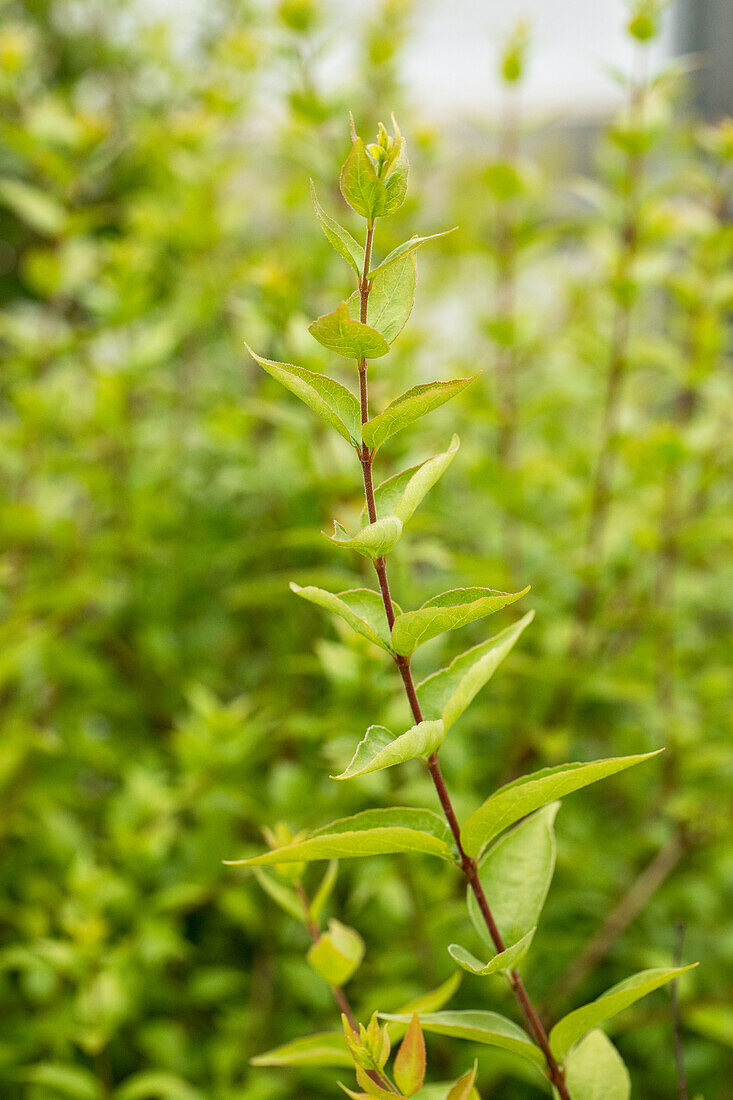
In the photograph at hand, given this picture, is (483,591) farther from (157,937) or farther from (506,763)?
(506,763)

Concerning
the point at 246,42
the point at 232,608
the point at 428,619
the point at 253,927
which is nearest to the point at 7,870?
the point at 253,927

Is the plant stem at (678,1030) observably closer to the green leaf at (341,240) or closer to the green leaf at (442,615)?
the green leaf at (442,615)

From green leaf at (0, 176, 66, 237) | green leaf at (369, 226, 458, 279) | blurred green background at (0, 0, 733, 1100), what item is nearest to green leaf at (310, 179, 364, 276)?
green leaf at (369, 226, 458, 279)

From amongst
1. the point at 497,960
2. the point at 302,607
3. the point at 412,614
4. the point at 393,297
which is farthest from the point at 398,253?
the point at 302,607

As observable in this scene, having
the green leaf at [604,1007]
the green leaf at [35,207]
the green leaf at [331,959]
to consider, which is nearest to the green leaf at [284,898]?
the green leaf at [331,959]

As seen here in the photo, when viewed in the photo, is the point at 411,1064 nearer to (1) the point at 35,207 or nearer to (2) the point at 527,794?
Answer: (2) the point at 527,794

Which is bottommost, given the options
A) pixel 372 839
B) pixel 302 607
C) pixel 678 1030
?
pixel 302 607
